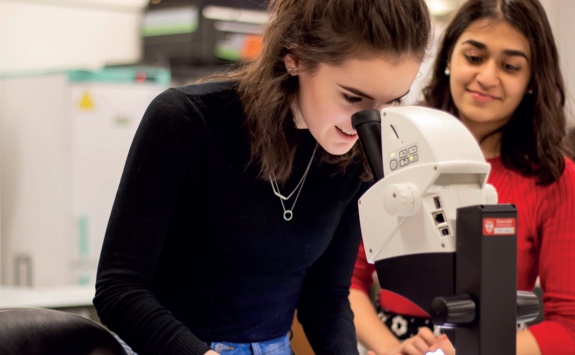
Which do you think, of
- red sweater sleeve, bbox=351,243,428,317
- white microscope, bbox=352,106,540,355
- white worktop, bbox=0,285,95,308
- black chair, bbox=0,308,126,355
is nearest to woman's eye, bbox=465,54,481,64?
red sweater sleeve, bbox=351,243,428,317

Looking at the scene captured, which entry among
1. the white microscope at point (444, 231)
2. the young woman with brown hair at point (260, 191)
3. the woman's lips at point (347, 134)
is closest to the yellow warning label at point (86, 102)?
the young woman with brown hair at point (260, 191)

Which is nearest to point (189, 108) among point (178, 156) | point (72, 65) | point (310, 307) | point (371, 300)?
point (178, 156)

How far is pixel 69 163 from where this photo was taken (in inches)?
145

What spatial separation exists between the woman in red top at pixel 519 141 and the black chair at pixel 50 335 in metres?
0.77

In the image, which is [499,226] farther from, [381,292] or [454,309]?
[381,292]

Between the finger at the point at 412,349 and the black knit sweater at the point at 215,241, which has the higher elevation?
the black knit sweater at the point at 215,241

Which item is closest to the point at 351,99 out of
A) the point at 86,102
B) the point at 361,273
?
the point at 361,273

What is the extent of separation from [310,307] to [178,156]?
48 centimetres

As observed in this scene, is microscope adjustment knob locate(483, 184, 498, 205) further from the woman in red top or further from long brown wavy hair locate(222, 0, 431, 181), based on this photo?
the woman in red top

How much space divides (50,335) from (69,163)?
2688mm

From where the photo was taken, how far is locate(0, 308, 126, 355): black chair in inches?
41.9

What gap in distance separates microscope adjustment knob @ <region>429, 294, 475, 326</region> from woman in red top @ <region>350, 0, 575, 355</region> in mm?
781

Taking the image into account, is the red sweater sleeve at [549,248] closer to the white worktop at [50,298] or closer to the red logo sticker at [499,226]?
the red logo sticker at [499,226]

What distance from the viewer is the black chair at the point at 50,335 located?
106cm
